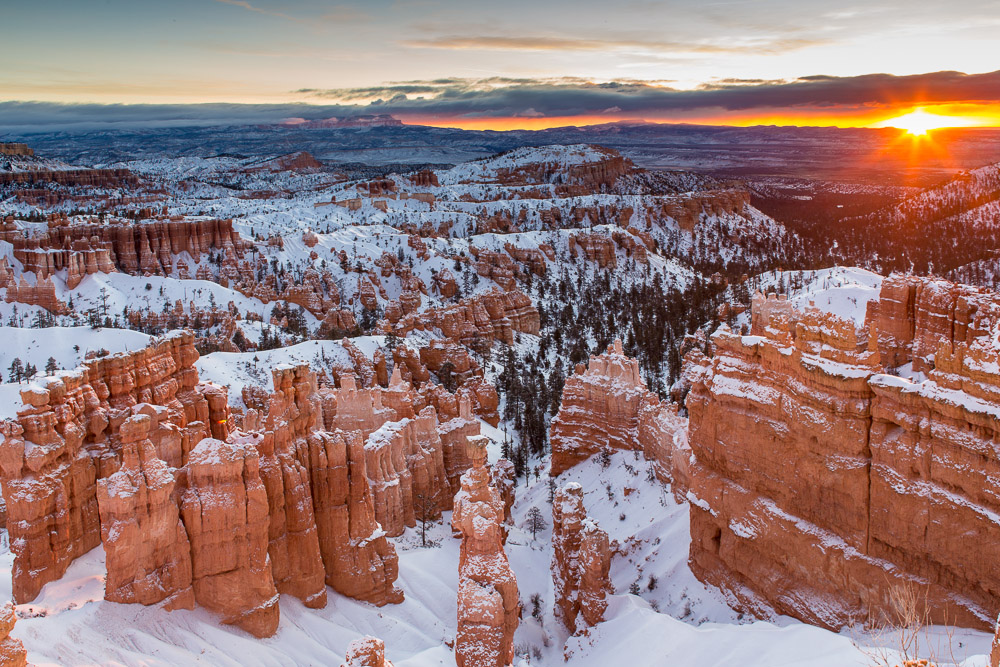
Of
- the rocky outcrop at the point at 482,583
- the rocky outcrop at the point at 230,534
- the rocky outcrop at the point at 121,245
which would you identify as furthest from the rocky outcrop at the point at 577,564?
the rocky outcrop at the point at 121,245

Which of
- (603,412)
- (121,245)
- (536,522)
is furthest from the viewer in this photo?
(121,245)

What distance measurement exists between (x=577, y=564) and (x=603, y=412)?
43.4 ft

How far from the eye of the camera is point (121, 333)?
156ft

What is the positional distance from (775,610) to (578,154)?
591ft

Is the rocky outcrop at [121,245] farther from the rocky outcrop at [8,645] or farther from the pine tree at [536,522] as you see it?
the rocky outcrop at [8,645]

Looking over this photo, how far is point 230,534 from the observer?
13930 millimetres

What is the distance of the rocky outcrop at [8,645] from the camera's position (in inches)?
347

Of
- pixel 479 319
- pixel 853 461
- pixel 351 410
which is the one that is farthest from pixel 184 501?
pixel 479 319

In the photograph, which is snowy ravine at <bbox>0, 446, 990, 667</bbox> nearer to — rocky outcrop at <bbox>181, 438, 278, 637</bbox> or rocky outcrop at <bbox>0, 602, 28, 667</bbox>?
rocky outcrop at <bbox>181, 438, 278, 637</bbox>

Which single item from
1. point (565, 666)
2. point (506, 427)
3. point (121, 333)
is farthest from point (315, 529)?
point (121, 333)

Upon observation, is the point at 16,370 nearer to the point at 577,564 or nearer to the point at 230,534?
the point at 230,534

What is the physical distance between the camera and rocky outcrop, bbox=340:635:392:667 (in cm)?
992

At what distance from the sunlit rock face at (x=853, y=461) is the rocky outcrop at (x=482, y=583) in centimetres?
636

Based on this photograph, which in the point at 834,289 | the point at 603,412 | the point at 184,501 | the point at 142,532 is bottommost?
the point at 603,412
